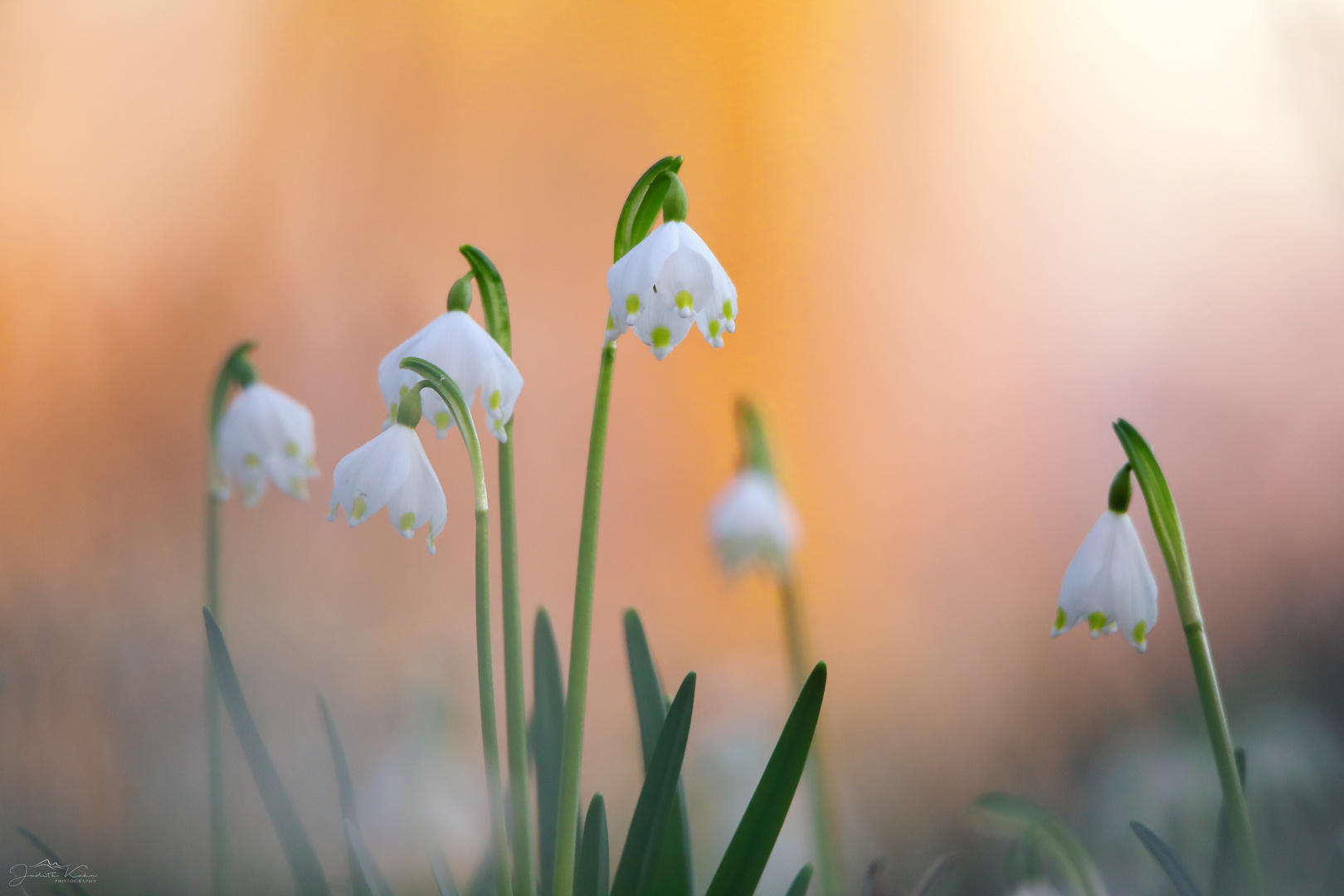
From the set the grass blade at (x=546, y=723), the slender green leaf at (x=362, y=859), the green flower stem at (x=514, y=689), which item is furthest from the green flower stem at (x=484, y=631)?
the grass blade at (x=546, y=723)

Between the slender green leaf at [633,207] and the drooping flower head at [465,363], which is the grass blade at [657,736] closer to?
the drooping flower head at [465,363]

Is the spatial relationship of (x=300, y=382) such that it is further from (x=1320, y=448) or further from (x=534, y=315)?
(x=1320, y=448)

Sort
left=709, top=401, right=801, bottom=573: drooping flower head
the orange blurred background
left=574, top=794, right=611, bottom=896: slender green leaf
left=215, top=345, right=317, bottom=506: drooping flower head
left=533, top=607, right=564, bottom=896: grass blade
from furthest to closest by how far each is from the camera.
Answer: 1. the orange blurred background
2. left=709, top=401, right=801, bottom=573: drooping flower head
3. left=215, top=345, right=317, bottom=506: drooping flower head
4. left=533, top=607, right=564, bottom=896: grass blade
5. left=574, top=794, right=611, bottom=896: slender green leaf

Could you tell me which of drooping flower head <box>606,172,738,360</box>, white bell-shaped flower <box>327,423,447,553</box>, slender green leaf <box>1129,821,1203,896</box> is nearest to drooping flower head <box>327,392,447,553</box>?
white bell-shaped flower <box>327,423,447,553</box>

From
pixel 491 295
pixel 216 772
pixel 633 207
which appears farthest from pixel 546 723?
pixel 633 207

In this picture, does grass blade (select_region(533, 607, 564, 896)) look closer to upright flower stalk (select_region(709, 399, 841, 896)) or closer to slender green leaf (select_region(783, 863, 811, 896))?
slender green leaf (select_region(783, 863, 811, 896))
